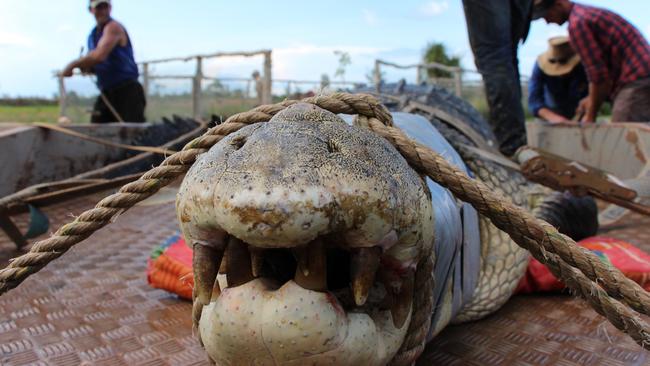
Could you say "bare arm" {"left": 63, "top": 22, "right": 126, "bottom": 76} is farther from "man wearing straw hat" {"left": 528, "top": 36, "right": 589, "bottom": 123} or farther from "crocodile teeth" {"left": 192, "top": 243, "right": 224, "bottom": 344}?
"crocodile teeth" {"left": 192, "top": 243, "right": 224, "bottom": 344}

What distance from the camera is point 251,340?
2.55 ft

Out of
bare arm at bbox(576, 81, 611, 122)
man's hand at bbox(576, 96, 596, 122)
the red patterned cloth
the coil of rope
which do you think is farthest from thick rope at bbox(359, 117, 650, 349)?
man's hand at bbox(576, 96, 596, 122)

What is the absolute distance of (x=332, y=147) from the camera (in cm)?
84

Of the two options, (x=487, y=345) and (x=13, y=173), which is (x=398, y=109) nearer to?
(x=487, y=345)

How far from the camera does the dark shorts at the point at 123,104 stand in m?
4.96

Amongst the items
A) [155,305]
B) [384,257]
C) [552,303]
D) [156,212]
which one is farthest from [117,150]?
[384,257]

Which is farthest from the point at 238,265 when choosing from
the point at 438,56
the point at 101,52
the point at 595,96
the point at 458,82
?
the point at 438,56

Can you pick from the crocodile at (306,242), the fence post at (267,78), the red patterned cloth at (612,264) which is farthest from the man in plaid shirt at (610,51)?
the fence post at (267,78)

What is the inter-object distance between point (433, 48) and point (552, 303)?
2604 cm

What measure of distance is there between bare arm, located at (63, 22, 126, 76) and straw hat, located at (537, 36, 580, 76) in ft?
12.2

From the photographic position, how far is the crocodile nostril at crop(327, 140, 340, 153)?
0.84 meters

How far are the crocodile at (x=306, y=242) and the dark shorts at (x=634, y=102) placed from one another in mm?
3365

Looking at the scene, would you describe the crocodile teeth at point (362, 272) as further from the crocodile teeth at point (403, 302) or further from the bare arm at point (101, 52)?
the bare arm at point (101, 52)

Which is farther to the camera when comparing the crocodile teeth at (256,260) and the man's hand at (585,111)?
the man's hand at (585,111)
